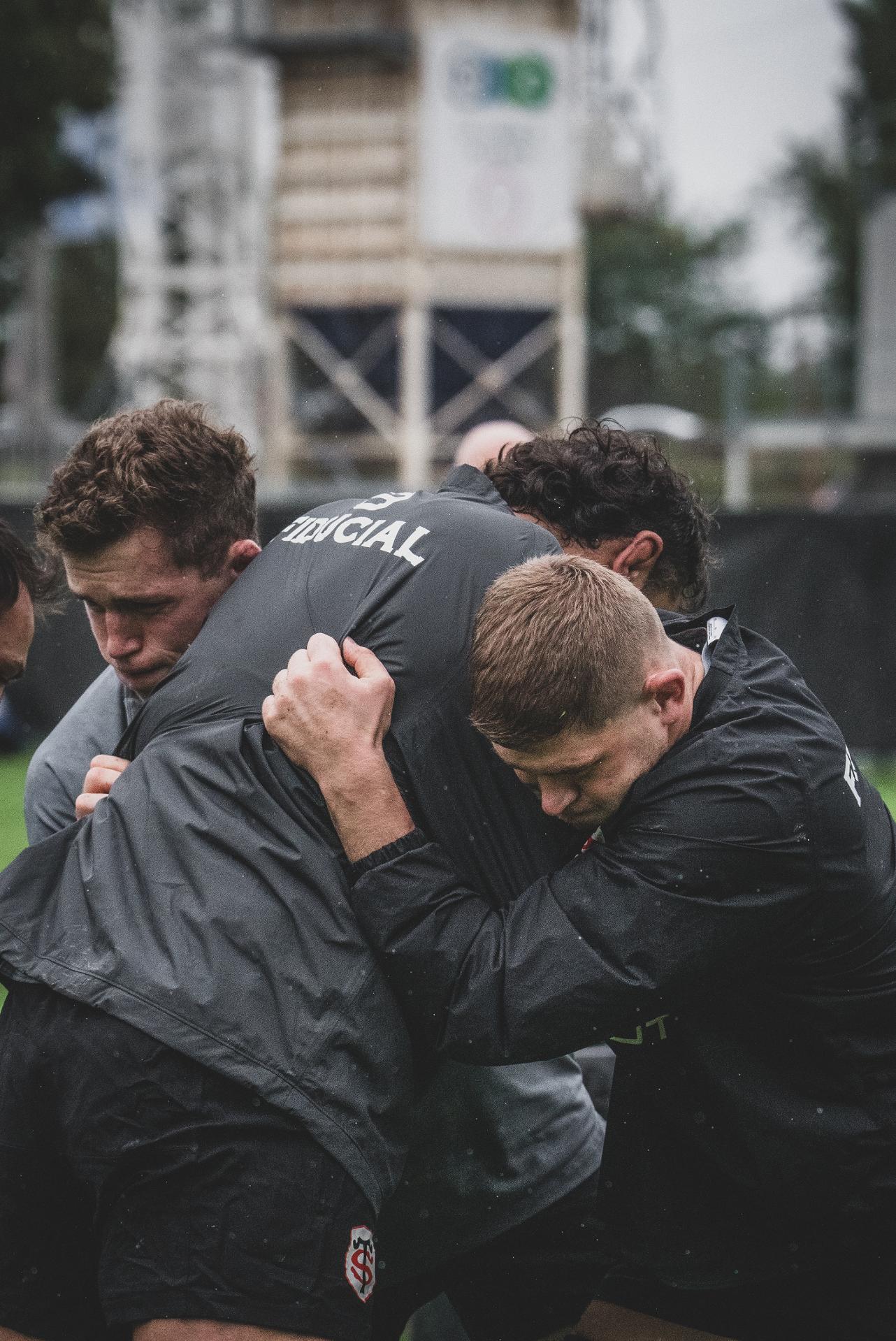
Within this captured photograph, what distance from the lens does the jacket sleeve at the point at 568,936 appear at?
2684 millimetres

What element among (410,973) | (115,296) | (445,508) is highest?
(445,508)

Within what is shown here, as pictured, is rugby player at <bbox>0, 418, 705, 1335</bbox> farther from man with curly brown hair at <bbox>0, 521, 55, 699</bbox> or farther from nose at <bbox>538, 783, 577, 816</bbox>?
man with curly brown hair at <bbox>0, 521, 55, 699</bbox>

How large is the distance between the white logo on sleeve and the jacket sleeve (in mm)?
202

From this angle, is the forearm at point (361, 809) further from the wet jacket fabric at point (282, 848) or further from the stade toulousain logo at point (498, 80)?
the stade toulousain logo at point (498, 80)

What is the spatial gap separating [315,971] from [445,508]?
3.11 feet

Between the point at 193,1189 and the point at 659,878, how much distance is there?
956mm

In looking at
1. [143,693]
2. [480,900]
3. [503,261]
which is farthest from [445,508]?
[503,261]

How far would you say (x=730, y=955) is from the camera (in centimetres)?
277

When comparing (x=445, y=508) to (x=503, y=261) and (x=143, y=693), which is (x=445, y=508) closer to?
(x=143, y=693)

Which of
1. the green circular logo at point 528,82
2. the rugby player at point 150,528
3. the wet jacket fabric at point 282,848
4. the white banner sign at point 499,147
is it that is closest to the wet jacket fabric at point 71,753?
the rugby player at point 150,528

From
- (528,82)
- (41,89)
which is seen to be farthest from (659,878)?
(41,89)

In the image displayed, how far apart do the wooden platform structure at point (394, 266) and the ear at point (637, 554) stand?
21218mm

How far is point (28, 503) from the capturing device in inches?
444

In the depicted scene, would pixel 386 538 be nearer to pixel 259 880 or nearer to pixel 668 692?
pixel 668 692
